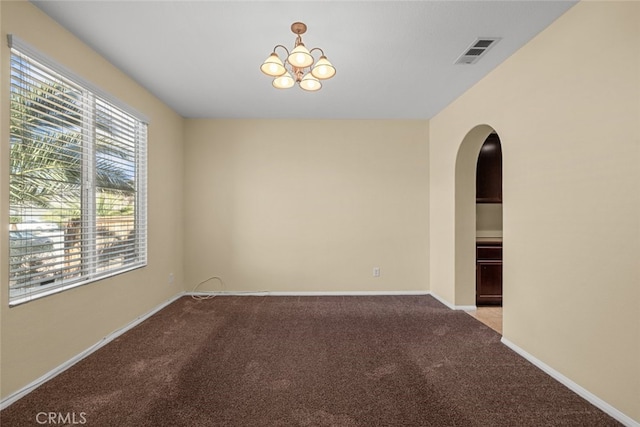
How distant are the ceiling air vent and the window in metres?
3.31

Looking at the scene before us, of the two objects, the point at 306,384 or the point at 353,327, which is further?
the point at 353,327

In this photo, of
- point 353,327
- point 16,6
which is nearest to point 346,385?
point 353,327

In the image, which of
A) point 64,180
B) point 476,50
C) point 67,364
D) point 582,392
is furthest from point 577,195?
point 67,364

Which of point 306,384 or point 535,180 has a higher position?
point 535,180

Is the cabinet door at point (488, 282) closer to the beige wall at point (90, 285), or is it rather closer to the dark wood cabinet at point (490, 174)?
the dark wood cabinet at point (490, 174)

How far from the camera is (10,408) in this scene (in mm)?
1968

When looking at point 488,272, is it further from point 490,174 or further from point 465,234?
point 490,174

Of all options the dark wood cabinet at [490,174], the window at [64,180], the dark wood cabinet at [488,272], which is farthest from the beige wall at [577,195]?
the window at [64,180]

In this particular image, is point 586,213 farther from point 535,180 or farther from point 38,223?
point 38,223

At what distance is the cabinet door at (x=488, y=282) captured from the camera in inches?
164

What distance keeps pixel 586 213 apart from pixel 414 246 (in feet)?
9.04

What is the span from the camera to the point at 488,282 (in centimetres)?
417

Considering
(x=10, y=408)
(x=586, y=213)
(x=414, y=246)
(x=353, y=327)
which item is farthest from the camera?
(x=414, y=246)

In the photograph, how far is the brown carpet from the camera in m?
1.92
